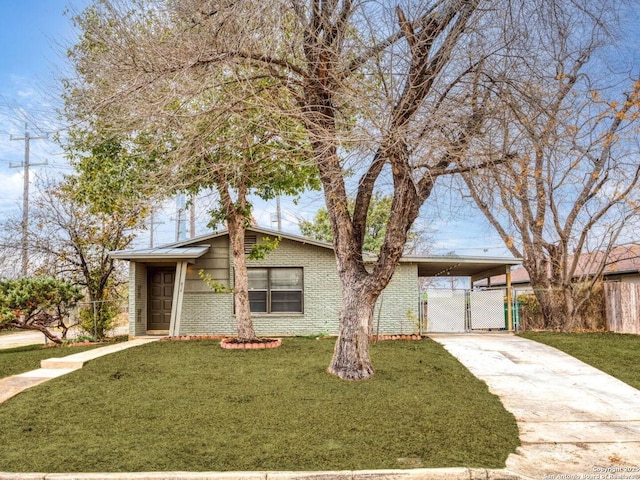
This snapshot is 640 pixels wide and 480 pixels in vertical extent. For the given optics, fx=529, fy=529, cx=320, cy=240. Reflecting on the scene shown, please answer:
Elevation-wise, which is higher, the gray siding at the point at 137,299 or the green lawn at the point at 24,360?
the gray siding at the point at 137,299

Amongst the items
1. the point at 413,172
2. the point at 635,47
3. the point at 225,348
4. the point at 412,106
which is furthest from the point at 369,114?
the point at 225,348

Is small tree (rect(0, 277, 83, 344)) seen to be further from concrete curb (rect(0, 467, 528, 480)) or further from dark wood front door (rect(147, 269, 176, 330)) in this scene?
concrete curb (rect(0, 467, 528, 480))

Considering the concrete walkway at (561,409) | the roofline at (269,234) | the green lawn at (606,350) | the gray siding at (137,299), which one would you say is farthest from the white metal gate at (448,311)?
the gray siding at (137,299)

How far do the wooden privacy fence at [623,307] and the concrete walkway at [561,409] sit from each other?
5.65 m

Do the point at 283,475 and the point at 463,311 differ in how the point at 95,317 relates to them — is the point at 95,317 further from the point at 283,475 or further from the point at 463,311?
the point at 283,475

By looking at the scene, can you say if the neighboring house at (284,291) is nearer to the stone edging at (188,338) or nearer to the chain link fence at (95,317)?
the stone edging at (188,338)

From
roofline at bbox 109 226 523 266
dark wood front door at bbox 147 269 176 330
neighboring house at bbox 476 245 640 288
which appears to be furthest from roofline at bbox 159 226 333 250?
neighboring house at bbox 476 245 640 288

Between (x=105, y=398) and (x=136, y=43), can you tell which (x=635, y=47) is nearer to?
(x=136, y=43)

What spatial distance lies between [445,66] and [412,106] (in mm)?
793

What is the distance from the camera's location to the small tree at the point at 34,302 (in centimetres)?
1308

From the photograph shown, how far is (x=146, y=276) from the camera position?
16.4 metres

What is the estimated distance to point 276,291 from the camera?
16.0 meters

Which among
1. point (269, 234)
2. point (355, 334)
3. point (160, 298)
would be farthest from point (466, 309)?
point (160, 298)

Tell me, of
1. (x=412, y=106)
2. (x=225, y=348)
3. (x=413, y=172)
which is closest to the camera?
(x=412, y=106)
